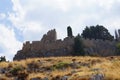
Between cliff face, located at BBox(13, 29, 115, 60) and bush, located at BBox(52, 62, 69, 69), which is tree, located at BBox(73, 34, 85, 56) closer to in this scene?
cliff face, located at BBox(13, 29, 115, 60)

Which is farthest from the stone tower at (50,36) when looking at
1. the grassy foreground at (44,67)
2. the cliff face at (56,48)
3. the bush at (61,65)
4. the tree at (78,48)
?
the bush at (61,65)

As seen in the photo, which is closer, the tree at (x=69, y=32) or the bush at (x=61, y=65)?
the bush at (x=61, y=65)

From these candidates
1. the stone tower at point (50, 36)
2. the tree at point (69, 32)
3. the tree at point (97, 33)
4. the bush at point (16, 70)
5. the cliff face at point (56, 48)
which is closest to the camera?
the bush at point (16, 70)

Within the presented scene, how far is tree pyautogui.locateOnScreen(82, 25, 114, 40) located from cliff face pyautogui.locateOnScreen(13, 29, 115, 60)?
8.39 meters

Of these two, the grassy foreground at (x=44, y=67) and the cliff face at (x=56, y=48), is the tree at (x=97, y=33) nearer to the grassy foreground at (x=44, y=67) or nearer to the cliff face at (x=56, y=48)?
the cliff face at (x=56, y=48)

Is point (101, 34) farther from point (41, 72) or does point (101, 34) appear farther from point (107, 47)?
point (41, 72)

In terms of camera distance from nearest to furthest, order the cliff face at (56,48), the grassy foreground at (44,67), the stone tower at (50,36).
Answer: the grassy foreground at (44,67) → the cliff face at (56,48) → the stone tower at (50,36)

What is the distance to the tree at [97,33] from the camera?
91250mm

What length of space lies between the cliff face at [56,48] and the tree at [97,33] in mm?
8386

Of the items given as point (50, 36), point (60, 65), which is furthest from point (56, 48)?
point (60, 65)

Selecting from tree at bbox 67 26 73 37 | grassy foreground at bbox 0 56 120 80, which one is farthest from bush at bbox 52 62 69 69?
tree at bbox 67 26 73 37

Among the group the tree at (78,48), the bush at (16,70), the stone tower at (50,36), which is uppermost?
the stone tower at (50,36)

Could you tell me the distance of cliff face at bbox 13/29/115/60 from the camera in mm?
76750

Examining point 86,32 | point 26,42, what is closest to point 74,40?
point 26,42
